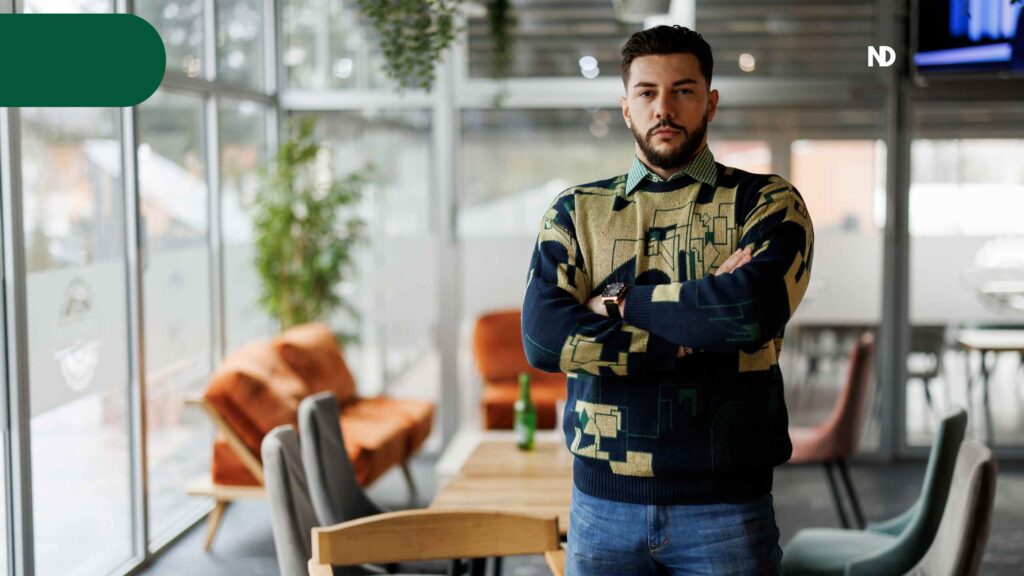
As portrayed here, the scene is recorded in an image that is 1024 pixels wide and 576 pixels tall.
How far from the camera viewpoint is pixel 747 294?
77.6 inches

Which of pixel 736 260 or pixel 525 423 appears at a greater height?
pixel 736 260

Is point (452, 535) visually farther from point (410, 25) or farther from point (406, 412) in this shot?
point (406, 412)

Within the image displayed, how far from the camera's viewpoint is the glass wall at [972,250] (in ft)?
23.7

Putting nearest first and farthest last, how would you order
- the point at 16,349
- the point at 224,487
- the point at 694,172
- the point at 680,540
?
the point at 680,540
the point at 694,172
the point at 16,349
the point at 224,487

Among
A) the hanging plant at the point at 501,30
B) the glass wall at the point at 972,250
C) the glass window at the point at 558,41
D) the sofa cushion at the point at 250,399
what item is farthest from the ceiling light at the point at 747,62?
the sofa cushion at the point at 250,399

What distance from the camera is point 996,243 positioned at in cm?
721

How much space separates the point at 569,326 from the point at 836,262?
5.62 metres

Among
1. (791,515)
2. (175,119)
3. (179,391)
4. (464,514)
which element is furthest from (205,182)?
(464,514)

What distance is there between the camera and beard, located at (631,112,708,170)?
204 cm

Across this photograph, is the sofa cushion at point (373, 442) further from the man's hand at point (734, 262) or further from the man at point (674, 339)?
the man's hand at point (734, 262)

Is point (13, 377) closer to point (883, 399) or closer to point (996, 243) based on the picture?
point (883, 399)

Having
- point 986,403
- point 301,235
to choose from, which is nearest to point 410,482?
point 301,235

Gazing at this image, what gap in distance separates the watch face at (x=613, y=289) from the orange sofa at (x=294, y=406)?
3437 millimetres

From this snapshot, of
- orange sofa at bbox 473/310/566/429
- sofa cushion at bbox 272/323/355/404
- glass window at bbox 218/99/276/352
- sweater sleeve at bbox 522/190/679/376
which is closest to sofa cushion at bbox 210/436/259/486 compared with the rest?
sofa cushion at bbox 272/323/355/404
